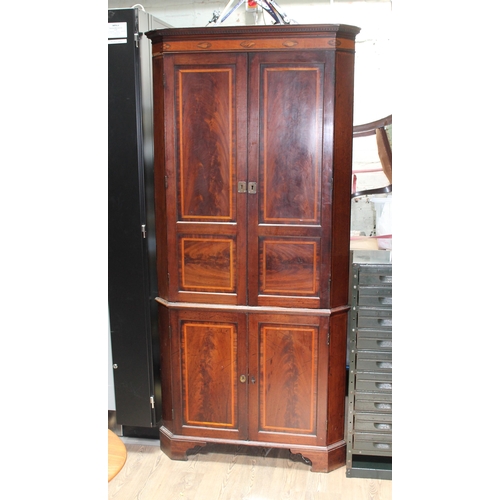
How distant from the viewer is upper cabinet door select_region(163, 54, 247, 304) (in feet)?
7.26

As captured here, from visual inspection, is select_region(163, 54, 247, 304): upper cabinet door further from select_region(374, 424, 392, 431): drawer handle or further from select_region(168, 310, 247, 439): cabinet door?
select_region(374, 424, 392, 431): drawer handle

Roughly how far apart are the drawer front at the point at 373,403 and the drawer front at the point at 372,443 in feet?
0.39

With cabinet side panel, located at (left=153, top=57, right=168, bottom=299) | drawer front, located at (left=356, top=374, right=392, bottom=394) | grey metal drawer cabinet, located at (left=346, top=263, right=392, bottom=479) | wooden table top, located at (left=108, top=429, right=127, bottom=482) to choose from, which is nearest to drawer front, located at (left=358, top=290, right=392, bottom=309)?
grey metal drawer cabinet, located at (left=346, top=263, right=392, bottom=479)

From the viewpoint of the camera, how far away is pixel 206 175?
2.28 metres

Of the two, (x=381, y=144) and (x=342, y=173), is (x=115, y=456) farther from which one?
(x=381, y=144)

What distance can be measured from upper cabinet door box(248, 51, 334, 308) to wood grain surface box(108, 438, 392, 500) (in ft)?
2.57

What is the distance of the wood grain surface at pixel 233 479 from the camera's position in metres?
2.20

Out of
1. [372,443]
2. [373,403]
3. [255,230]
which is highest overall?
[255,230]

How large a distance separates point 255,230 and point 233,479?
112 centimetres

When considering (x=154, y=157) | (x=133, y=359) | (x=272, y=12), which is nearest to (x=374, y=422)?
(x=133, y=359)

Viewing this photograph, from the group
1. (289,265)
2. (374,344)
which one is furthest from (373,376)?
(289,265)

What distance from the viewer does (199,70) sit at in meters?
2.21
